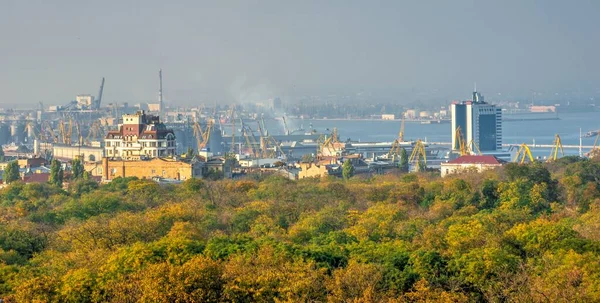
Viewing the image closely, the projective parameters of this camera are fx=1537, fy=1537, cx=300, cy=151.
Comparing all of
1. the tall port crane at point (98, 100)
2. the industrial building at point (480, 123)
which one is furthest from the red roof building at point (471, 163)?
the tall port crane at point (98, 100)

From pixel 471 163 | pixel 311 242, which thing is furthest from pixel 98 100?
pixel 311 242

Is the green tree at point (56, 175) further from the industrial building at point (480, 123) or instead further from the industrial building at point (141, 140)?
the industrial building at point (480, 123)

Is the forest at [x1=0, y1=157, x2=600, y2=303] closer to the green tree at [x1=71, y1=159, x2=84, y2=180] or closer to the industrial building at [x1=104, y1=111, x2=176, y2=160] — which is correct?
the green tree at [x1=71, y1=159, x2=84, y2=180]

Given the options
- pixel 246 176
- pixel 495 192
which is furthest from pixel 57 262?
pixel 246 176

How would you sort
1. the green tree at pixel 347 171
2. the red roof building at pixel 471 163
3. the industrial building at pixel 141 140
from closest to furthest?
the green tree at pixel 347 171 → the industrial building at pixel 141 140 → the red roof building at pixel 471 163

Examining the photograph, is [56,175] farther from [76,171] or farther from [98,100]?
[98,100]

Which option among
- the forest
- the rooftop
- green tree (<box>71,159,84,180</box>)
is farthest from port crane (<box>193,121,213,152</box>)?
the forest

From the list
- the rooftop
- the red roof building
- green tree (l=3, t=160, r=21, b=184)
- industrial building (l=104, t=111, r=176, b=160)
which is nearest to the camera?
green tree (l=3, t=160, r=21, b=184)
